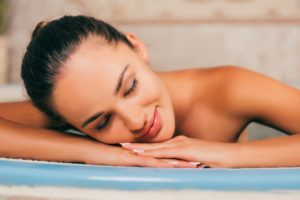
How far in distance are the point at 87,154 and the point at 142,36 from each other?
113 centimetres

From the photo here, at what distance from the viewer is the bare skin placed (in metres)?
0.80

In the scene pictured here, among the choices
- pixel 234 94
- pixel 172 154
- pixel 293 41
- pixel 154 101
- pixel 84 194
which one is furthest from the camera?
pixel 293 41

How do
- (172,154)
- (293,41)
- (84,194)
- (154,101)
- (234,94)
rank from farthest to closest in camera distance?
(293,41) < (234,94) < (154,101) < (172,154) < (84,194)

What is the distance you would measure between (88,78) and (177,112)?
0.34 metres

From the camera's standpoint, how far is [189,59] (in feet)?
6.47

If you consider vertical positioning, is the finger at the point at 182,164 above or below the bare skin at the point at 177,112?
below

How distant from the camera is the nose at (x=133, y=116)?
89 centimetres

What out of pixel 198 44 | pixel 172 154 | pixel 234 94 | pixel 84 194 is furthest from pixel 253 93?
pixel 198 44

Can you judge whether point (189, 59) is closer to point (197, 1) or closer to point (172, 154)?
point (197, 1)

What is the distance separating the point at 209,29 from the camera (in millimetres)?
1924

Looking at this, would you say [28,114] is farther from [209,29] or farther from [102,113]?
[209,29]

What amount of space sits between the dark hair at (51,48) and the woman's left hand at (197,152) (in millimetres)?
239

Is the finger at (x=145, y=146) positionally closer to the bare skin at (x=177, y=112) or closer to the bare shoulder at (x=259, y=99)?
the bare skin at (x=177, y=112)

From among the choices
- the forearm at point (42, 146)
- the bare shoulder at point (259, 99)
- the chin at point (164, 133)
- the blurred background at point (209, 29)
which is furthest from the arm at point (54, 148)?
the blurred background at point (209, 29)
